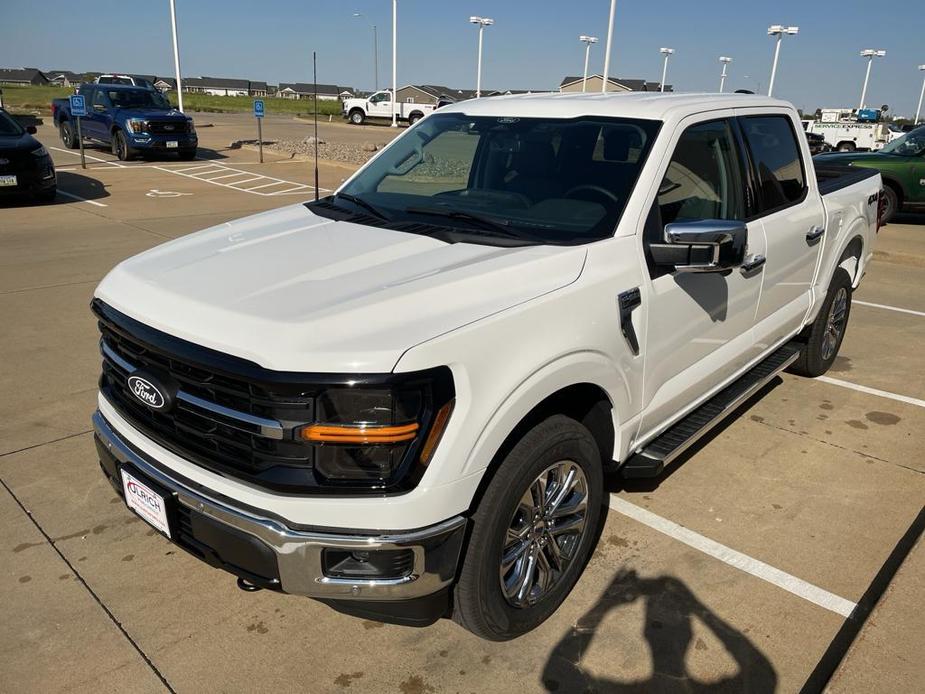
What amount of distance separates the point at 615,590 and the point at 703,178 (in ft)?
6.33

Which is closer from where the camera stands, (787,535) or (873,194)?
(787,535)

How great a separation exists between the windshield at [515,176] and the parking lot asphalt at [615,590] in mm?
1498

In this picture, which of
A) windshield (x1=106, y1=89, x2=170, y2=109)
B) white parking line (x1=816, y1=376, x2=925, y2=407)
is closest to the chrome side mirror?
white parking line (x1=816, y1=376, x2=925, y2=407)

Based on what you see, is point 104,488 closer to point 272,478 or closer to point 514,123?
point 272,478

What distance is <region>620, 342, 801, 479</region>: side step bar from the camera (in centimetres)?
323

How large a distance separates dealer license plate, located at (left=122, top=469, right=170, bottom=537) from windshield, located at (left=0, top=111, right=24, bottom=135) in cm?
1198

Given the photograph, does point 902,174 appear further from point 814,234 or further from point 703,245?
point 703,245

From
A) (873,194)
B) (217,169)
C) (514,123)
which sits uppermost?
(514,123)

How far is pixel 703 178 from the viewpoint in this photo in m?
3.52

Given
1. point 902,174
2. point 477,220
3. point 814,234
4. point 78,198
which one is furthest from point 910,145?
point 78,198

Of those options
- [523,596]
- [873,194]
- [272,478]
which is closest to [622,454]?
[523,596]

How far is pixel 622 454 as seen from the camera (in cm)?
308

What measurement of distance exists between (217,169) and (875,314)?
50.4 ft

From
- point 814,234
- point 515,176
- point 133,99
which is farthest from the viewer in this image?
point 133,99
